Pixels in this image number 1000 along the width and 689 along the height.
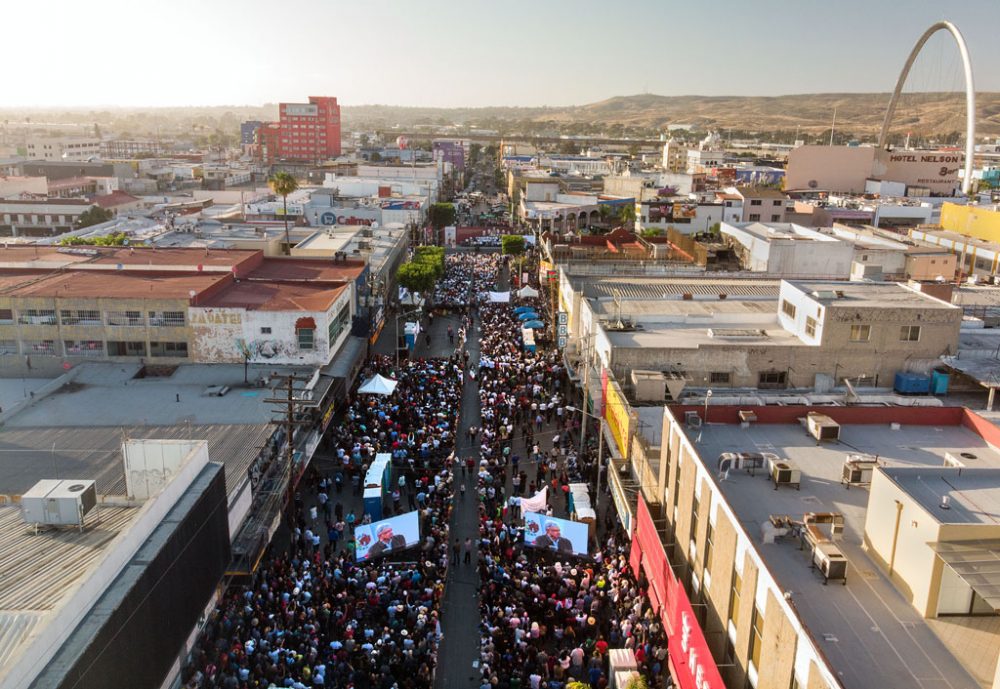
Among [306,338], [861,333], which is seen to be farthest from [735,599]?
[306,338]

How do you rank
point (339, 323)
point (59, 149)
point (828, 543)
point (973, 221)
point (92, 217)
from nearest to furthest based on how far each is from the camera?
point (828, 543) < point (339, 323) < point (973, 221) < point (92, 217) < point (59, 149)

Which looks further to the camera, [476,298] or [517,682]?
[476,298]

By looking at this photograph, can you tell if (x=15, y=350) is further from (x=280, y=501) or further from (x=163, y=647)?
(x=163, y=647)

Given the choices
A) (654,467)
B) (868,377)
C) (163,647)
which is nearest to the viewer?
(163,647)

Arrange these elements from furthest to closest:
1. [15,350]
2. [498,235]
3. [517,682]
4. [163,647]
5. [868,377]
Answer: [498,235] < [15,350] < [868,377] < [517,682] < [163,647]

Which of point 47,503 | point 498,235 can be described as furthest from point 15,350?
point 498,235

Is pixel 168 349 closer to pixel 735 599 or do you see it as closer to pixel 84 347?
pixel 84 347

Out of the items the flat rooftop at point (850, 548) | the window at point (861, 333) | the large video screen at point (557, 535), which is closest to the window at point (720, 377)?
the window at point (861, 333)
